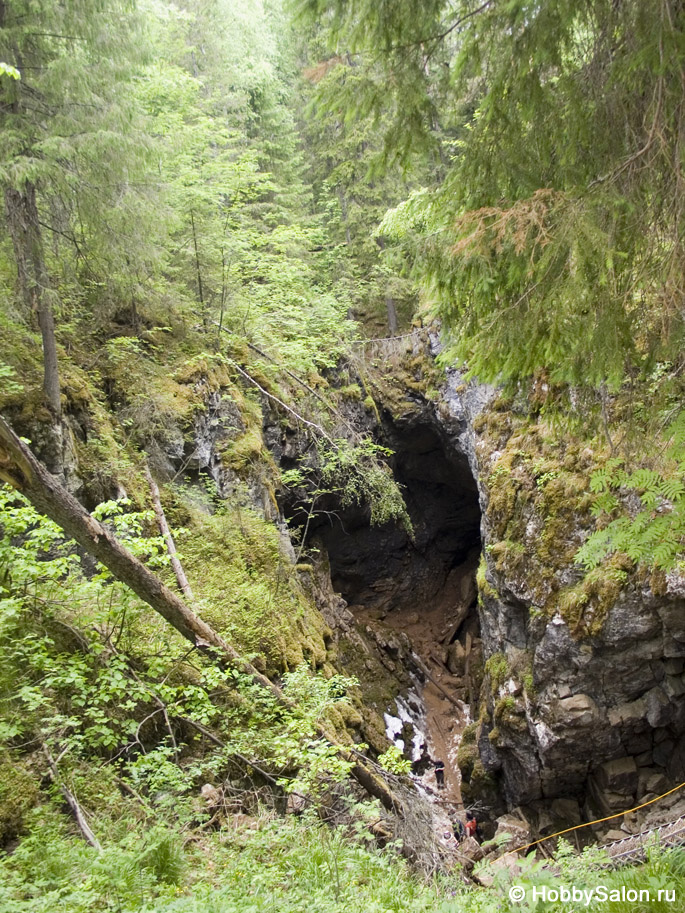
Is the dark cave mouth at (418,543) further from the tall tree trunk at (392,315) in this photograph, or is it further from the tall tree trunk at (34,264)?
the tall tree trunk at (34,264)

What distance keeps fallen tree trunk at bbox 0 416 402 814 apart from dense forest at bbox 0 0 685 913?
28 millimetres

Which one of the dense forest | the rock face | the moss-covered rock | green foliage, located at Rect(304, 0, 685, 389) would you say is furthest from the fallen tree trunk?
the rock face

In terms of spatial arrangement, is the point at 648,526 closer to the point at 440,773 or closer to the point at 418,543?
the point at 440,773

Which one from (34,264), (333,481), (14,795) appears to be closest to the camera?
(14,795)

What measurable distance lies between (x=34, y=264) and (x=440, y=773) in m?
12.8

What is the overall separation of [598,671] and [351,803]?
5.48m

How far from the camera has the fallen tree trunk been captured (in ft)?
13.1

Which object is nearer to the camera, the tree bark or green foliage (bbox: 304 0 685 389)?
green foliage (bbox: 304 0 685 389)

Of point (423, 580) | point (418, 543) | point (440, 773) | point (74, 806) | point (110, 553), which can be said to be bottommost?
point (440, 773)

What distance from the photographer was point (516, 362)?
3.31 m

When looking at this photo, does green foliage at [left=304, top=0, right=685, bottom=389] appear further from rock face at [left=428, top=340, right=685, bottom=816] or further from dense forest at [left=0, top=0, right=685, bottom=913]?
rock face at [left=428, top=340, right=685, bottom=816]

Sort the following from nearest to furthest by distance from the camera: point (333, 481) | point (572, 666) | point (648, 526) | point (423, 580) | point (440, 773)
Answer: point (648, 526) < point (572, 666) < point (440, 773) < point (333, 481) < point (423, 580)

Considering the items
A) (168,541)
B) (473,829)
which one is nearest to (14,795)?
(168,541)

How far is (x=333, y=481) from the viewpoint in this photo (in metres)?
14.1
